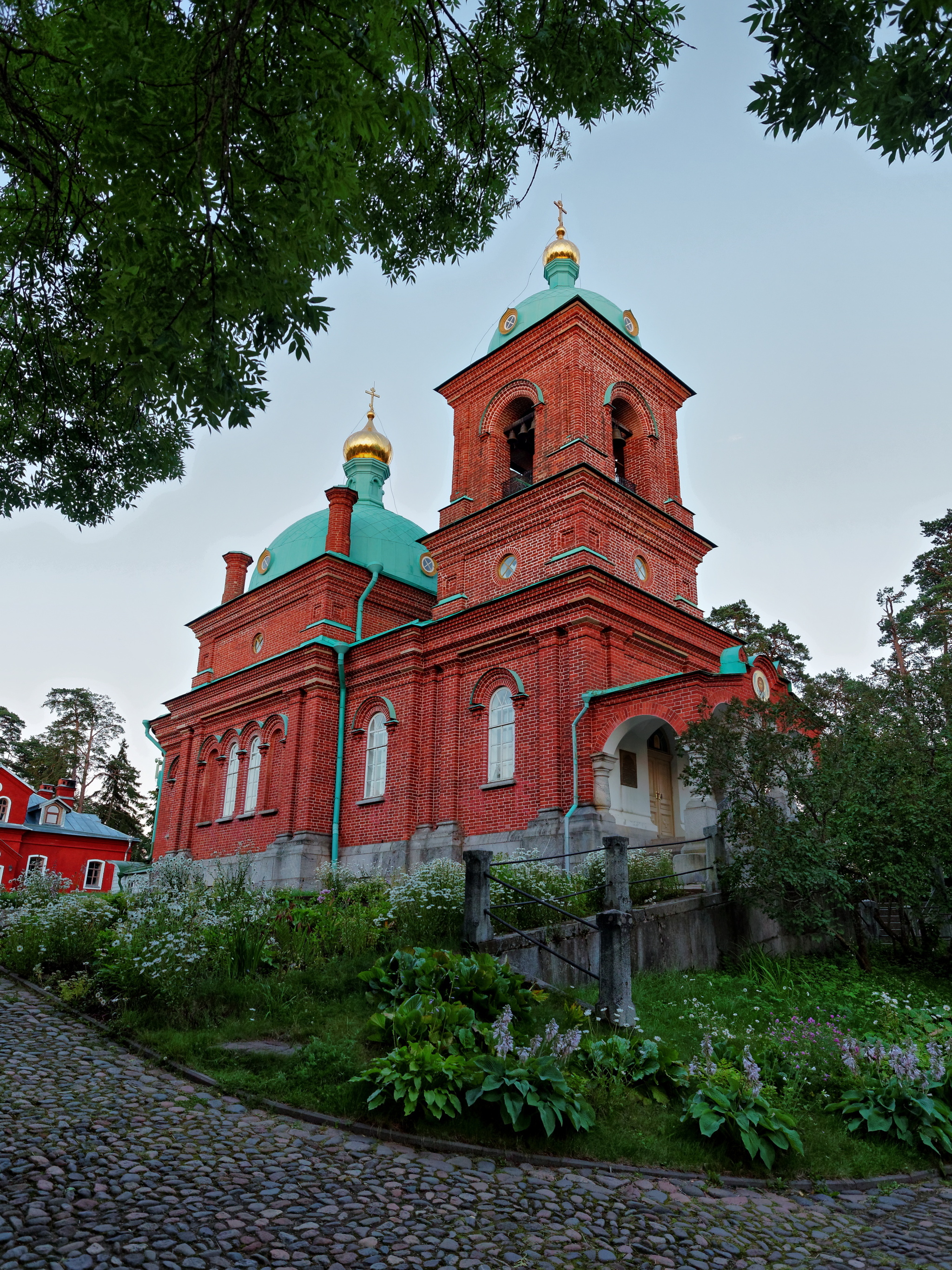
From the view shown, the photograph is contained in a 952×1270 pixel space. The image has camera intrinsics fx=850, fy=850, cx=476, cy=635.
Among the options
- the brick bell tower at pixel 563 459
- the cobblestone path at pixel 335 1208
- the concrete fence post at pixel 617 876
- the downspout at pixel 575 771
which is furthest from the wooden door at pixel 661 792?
the cobblestone path at pixel 335 1208

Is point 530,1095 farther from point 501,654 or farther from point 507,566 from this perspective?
point 507,566

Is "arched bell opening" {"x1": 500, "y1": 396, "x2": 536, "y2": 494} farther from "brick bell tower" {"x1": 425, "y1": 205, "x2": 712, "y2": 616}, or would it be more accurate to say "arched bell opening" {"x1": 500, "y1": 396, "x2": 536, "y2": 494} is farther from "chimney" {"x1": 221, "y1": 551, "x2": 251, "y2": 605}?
"chimney" {"x1": 221, "y1": 551, "x2": 251, "y2": 605}

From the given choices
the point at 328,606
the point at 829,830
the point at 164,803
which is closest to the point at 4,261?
the point at 829,830

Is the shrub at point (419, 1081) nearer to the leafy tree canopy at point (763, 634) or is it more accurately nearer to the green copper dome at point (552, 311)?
the green copper dome at point (552, 311)

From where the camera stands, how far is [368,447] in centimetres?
2600

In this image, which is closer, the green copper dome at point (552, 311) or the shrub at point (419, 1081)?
the shrub at point (419, 1081)

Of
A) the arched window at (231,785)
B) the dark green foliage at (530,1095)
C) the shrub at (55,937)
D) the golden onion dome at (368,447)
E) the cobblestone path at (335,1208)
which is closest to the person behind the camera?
the cobblestone path at (335,1208)

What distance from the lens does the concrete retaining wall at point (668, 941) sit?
7.91 m

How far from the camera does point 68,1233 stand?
332 cm

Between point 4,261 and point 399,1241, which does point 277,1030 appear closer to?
point 399,1241

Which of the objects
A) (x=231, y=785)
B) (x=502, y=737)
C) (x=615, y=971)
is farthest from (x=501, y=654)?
(x=231, y=785)

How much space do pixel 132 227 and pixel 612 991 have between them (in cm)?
630

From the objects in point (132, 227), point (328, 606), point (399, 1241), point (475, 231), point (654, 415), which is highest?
point (654, 415)

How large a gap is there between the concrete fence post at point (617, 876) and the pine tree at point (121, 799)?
42.2 m
